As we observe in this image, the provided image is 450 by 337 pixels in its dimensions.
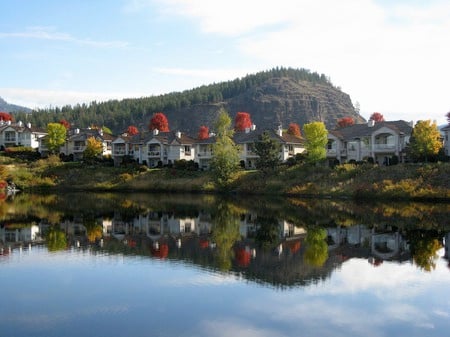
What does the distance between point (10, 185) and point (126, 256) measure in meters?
55.4

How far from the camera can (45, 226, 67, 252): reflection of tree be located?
3090cm

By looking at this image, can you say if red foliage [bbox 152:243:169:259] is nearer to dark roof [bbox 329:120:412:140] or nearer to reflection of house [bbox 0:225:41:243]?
reflection of house [bbox 0:225:41:243]

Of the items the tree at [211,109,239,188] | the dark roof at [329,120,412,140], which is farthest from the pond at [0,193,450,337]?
the dark roof at [329,120,412,140]

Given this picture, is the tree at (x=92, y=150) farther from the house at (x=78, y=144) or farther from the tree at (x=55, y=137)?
the tree at (x=55, y=137)

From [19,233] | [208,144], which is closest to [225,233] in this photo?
[19,233]

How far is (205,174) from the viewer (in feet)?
252

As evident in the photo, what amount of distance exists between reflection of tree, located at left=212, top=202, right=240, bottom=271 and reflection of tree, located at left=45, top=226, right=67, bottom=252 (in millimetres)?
9370

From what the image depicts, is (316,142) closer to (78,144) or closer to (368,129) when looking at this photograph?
(368,129)

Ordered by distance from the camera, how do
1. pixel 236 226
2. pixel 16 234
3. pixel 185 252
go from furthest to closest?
pixel 236 226
pixel 16 234
pixel 185 252

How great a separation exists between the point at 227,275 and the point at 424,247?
12.6 m

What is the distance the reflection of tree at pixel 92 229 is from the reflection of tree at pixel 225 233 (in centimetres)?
777

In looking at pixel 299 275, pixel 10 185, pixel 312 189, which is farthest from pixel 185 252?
pixel 10 185

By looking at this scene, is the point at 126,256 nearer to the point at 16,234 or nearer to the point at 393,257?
the point at 16,234

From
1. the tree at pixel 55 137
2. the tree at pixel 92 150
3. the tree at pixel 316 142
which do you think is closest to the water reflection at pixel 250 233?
the tree at pixel 316 142
